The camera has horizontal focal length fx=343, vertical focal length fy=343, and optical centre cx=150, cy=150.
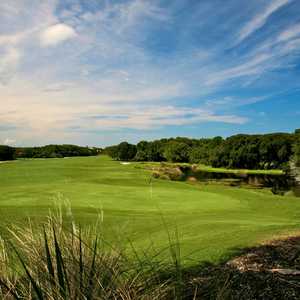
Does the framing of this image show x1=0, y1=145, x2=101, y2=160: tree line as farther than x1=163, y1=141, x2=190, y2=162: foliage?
No

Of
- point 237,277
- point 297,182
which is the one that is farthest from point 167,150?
point 237,277

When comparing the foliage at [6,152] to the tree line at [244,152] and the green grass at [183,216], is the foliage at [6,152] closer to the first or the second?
the tree line at [244,152]

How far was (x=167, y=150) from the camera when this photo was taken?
9619 cm

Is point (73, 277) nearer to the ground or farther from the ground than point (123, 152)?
nearer to the ground

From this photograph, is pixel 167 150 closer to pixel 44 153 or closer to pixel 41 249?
pixel 44 153

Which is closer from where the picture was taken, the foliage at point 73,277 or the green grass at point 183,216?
the foliage at point 73,277

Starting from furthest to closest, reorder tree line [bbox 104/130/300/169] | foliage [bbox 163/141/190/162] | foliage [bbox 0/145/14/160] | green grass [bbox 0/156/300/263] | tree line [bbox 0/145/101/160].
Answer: foliage [bbox 163/141/190/162]
tree line [bbox 0/145/101/160]
foliage [bbox 0/145/14/160]
tree line [bbox 104/130/300/169]
green grass [bbox 0/156/300/263]

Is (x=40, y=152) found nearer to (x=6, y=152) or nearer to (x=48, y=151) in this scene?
(x=48, y=151)

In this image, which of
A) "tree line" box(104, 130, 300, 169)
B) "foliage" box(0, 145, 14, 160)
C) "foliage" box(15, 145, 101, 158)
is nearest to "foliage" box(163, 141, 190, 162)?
"tree line" box(104, 130, 300, 169)

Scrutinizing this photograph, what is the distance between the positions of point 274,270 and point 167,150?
300ft

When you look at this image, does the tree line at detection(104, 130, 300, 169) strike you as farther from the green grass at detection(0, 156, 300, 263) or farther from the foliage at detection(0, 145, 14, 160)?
the green grass at detection(0, 156, 300, 263)

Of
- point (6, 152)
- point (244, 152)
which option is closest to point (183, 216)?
point (244, 152)

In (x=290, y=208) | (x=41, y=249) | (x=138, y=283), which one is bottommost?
(x=290, y=208)

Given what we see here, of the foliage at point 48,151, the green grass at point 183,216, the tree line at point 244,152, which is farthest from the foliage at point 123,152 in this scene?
the green grass at point 183,216
